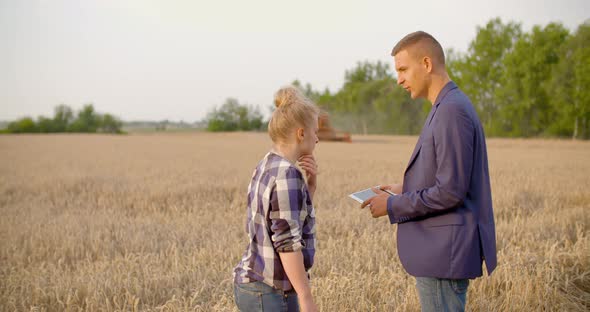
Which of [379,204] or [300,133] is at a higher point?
[300,133]

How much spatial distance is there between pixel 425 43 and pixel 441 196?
32.3 inches

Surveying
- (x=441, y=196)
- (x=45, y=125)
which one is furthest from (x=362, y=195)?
(x=45, y=125)

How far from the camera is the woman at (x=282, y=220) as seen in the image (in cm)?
203

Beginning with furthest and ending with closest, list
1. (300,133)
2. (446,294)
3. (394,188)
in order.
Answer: (394,188), (446,294), (300,133)

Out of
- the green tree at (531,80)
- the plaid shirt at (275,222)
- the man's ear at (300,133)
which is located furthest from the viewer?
the green tree at (531,80)

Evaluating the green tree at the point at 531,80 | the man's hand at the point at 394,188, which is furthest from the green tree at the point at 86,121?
the man's hand at the point at 394,188

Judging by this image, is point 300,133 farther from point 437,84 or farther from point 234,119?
point 234,119

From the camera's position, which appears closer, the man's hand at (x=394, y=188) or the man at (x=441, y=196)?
the man at (x=441, y=196)

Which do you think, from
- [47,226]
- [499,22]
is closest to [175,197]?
[47,226]

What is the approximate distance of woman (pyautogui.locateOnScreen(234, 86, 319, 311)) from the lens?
2027 mm

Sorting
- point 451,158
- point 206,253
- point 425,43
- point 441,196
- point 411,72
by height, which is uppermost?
point 425,43

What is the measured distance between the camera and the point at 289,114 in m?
2.11

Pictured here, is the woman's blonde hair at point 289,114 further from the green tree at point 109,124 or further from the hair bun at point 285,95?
the green tree at point 109,124

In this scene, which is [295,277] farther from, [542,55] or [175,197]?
[542,55]
